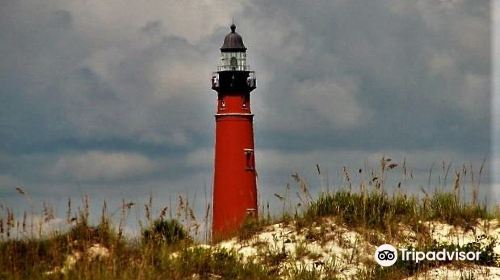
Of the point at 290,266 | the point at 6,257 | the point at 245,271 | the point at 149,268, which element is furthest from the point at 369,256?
the point at 6,257

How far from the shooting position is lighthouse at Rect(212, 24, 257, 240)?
30.4m

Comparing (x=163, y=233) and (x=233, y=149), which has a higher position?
(x=233, y=149)

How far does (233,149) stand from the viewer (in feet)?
102

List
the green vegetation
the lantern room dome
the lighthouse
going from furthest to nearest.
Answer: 1. the lantern room dome
2. the lighthouse
3. the green vegetation

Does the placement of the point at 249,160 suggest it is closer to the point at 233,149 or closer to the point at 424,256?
the point at 233,149

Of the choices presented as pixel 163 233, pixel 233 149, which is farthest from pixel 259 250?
pixel 233 149

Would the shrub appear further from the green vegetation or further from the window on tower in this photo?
the window on tower

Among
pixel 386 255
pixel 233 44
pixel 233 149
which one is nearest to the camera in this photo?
pixel 386 255

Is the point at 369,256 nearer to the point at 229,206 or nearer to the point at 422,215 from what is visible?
the point at 422,215

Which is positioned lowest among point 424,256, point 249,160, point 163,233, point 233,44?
point 424,256

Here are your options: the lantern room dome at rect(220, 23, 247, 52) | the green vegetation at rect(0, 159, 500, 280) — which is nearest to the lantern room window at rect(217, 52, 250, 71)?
the lantern room dome at rect(220, 23, 247, 52)

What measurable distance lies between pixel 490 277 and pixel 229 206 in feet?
58.8

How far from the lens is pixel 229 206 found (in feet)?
99.5

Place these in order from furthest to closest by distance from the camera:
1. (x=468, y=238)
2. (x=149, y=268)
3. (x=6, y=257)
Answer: (x=468, y=238) → (x=6, y=257) → (x=149, y=268)
